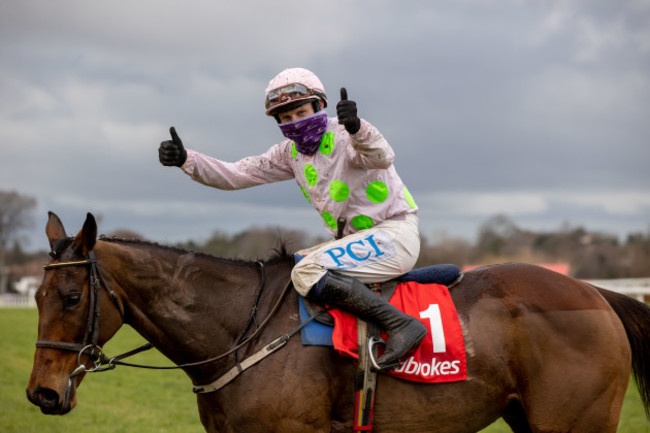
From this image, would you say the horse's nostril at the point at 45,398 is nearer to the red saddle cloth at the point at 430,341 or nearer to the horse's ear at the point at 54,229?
the horse's ear at the point at 54,229

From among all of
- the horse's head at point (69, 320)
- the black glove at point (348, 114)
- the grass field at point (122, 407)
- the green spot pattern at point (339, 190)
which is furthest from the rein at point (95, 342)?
the grass field at point (122, 407)

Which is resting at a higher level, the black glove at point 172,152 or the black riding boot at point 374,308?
the black glove at point 172,152

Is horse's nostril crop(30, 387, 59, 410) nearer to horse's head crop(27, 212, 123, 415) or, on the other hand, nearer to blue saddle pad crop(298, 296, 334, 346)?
horse's head crop(27, 212, 123, 415)

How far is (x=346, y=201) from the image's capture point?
4598 mm

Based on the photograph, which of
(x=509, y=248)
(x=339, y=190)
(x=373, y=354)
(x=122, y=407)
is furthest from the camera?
(x=509, y=248)

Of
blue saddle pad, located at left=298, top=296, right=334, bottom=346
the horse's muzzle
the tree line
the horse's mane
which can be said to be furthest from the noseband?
the tree line

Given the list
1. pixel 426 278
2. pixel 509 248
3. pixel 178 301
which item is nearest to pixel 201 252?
pixel 178 301

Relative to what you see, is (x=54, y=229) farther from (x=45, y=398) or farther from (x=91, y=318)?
Result: (x=45, y=398)

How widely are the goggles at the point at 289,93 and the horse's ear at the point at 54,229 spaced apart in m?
1.73

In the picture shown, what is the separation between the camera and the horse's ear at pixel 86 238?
4.09 m

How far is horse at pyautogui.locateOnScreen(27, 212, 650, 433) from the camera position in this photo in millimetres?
4090

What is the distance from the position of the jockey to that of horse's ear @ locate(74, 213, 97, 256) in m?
0.88

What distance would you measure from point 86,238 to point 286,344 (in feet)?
4.94

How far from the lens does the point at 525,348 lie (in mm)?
4531
